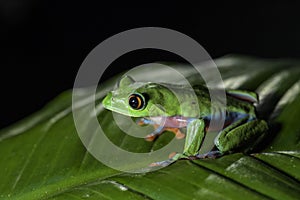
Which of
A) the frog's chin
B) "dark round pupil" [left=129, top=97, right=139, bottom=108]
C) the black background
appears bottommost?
the black background

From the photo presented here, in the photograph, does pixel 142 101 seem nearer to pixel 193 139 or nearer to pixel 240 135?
pixel 193 139

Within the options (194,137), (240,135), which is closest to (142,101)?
(194,137)

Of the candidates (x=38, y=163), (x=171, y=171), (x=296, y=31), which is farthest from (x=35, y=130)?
(x=296, y=31)

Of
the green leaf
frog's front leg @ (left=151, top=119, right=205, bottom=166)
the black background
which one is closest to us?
the green leaf

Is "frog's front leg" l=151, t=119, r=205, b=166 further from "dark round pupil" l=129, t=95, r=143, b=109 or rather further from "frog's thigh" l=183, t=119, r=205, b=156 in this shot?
"dark round pupil" l=129, t=95, r=143, b=109

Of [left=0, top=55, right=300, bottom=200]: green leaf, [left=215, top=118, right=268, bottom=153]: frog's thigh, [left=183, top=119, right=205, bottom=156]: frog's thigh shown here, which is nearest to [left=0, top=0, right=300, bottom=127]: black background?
[left=0, top=55, right=300, bottom=200]: green leaf

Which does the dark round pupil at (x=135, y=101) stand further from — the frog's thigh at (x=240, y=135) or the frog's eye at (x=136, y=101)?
the frog's thigh at (x=240, y=135)
